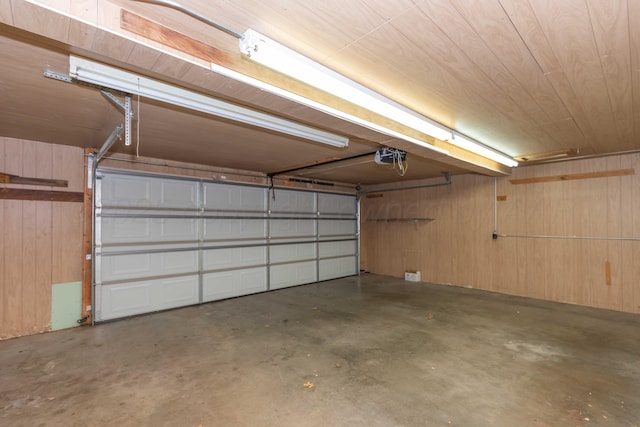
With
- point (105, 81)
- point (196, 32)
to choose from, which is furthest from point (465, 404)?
point (105, 81)

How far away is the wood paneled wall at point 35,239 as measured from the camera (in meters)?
3.45

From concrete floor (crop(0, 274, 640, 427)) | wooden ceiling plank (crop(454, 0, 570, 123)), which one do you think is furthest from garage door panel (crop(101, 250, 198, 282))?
wooden ceiling plank (crop(454, 0, 570, 123))

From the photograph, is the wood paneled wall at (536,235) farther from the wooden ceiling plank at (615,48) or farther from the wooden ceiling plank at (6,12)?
the wooden ceiling plank at (6,12)

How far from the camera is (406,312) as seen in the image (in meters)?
4.36

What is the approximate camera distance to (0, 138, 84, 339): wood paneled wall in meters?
3.45

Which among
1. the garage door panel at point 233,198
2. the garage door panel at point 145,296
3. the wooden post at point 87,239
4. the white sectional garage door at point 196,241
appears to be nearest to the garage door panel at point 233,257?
the white sectional garage door at point 196,241

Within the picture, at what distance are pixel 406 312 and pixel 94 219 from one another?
4444 mm

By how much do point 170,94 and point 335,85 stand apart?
3.81ft

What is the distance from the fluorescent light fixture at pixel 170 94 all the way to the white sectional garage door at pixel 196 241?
267 cm

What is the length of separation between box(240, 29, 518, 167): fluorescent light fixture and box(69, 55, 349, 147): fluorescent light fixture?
0.69 meters

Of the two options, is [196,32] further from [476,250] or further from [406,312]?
[476,250]

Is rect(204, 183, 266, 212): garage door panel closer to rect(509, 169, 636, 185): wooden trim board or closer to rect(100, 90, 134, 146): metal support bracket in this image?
rect(100, 90, 134, 146): metal support bracket

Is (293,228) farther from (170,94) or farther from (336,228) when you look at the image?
(170,94)

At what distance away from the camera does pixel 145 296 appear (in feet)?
14.2
